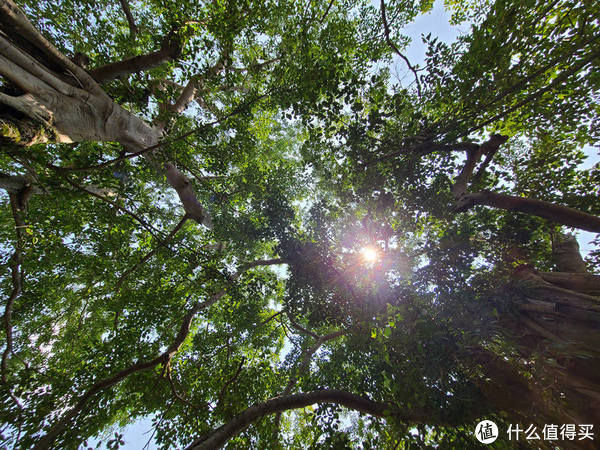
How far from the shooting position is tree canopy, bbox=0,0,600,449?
2516 millimetres

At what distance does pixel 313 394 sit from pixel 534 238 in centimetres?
498

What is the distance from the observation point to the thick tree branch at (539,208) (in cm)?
297

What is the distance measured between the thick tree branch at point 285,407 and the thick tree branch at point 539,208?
148 inches

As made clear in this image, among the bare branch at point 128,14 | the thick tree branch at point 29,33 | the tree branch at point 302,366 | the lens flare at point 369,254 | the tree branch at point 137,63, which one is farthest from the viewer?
the bare branch at point 128,14

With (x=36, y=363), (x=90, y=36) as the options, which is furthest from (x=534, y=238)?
(x=36, y=363)

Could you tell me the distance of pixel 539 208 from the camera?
3160mm

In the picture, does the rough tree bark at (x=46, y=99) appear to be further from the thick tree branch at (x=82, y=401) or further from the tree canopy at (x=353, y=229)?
the thick tree branch at (x=82, y=401)

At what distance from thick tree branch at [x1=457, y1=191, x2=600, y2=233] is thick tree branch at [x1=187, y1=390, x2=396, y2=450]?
12.3 ft

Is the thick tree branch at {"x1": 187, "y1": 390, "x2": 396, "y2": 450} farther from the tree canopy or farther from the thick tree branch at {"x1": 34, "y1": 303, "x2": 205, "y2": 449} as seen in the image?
the thick tree branch at {"x1": 34, "y1": 303, "x2": 205, "y2": 449}

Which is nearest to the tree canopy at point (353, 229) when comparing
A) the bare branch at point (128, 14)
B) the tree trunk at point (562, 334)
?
the tree trunk at point (562, 334)

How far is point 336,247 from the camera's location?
456 cm

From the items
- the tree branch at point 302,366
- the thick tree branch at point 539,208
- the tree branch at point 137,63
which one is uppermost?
the tree branch at point 137,63

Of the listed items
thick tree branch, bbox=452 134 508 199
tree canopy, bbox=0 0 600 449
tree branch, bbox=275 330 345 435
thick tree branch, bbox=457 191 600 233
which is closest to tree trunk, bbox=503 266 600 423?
tree canopy, bbox=0 0 600 449

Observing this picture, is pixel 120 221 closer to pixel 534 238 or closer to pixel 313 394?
pixel 313 394
